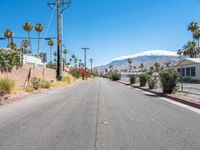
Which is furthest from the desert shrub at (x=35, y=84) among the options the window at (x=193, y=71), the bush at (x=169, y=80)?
the window at (x=193, y=71)

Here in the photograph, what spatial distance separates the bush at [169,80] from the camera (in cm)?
2094

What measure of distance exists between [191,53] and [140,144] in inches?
3062

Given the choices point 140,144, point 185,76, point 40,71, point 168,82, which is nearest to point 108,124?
point 140,144

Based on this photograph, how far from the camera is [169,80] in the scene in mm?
20906

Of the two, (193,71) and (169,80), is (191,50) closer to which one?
(193,71)

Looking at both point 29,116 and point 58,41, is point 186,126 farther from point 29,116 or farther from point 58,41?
point 58,41

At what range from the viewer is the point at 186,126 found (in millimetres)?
8359

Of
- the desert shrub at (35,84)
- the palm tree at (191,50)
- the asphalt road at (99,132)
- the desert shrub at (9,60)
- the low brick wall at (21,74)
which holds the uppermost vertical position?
the palm tree at (191,50)

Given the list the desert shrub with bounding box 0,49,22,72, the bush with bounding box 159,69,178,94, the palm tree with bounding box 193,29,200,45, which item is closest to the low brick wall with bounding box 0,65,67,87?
the desert shrub with bounding box 0,49,22,72

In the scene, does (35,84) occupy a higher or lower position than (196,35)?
lower

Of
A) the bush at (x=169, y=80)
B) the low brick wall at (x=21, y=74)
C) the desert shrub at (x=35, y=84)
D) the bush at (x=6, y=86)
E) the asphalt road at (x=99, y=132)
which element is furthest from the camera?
the desert shrub at (x=35, y=84)

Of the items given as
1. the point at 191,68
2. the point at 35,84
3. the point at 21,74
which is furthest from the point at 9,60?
the point at 191,68

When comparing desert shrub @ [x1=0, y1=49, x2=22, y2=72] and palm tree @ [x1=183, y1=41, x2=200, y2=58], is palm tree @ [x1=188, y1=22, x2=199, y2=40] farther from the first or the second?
desert shrub @ [x1=0, y1=49, x2=22, y2=72]

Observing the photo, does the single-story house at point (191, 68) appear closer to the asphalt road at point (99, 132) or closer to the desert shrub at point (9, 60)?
the desert shrub at point (9, 60)
